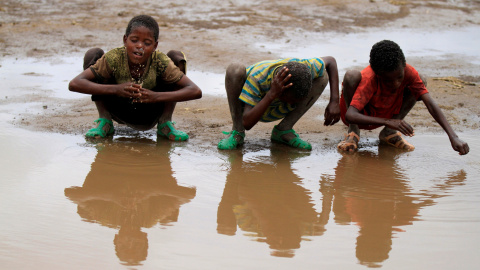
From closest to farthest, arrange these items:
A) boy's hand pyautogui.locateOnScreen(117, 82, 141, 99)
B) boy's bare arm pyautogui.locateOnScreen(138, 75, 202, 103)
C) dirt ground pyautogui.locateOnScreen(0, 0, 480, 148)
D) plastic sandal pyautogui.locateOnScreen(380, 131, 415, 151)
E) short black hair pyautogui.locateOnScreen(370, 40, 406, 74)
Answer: short black hair pyautogui.locateOnScreen(370, 40, 406, 74) < boy's hand pyautogui.locateOnScreen(117, 82, 141, 99) < boy's bare arm pyautogui.locateOnScreen(138, 75, 202, 103) < plastic sandal pyautogui.locateOnScreen(380, 131, 415, 151) < dirt ground pyautogui.locateOnScreen(0, 0, 480, 148)

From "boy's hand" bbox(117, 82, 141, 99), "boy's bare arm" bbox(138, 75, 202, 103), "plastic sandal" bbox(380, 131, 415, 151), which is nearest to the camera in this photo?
"boy's hand" bbox(117, 82, 141, 99)

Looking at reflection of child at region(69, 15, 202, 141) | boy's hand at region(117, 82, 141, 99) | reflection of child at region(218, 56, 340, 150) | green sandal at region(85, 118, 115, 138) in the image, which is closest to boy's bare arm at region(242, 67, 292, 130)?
reflection of child at region(218, 56, 340, 150)

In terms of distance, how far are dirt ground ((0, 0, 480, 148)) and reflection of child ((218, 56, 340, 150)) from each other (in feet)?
1.14

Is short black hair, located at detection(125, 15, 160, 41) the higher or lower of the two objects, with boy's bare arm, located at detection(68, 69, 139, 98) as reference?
higher

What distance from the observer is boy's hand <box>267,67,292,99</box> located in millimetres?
4090

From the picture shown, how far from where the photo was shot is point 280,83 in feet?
13.5

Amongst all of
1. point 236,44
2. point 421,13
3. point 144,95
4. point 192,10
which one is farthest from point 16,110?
point 421,13

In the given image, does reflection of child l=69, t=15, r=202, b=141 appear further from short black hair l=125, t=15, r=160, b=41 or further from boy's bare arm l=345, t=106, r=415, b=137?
boy's bare arm l=345, t=106, r=415, b=137

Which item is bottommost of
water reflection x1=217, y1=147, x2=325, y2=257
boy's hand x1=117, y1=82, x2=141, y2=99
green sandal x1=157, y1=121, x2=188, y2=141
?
green sandal x1=157, y1=121, x2=188, y2=141

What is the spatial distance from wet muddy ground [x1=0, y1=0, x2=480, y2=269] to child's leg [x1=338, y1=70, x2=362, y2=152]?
12cm

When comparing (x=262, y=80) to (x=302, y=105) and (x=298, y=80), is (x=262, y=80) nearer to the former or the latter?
(x=298, y=80)

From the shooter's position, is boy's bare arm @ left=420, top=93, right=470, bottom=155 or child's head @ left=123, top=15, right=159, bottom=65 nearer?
boy's bare arm @ left=420, top=93, right=470, bottom=155

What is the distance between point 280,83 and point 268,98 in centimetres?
16

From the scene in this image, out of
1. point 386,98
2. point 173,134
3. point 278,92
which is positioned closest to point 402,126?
point 386,98
